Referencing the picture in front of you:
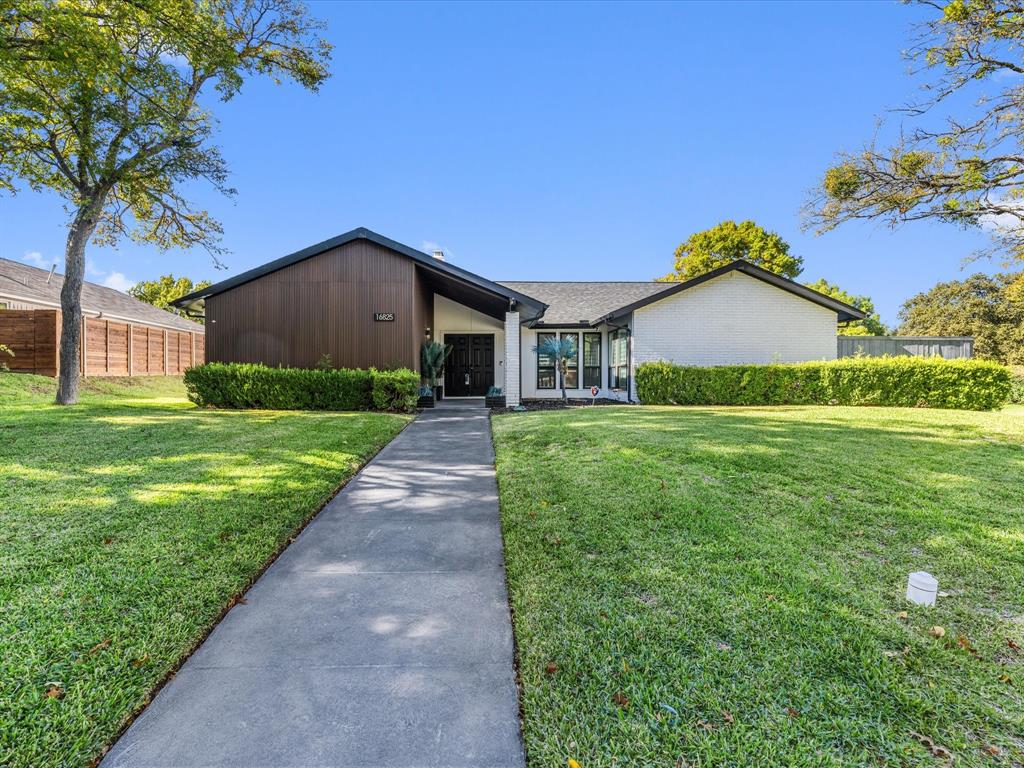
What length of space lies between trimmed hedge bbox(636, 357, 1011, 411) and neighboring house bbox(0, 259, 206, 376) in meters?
19.6

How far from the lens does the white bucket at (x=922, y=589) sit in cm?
252

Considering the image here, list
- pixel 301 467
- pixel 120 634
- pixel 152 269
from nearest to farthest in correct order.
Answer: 1. pixel 120 634
2. pixel 301 467
3. pixel 152 269

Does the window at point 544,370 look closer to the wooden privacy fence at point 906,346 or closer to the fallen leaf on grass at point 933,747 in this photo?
the wooden privacy fence at point 906,346

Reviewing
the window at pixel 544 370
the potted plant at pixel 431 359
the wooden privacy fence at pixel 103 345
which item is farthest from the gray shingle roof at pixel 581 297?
the wooden privacy fence at pixel 103 345

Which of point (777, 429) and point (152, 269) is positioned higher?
point (152, 269)

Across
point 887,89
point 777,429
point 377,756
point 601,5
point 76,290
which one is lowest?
point 377,756

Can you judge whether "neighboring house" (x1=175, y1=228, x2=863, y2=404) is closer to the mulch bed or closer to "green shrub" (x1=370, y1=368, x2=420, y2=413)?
the mulch bed

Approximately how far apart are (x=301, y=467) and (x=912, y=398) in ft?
47.7

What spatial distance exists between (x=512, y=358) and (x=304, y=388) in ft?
16.9

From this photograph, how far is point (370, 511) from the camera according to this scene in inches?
165

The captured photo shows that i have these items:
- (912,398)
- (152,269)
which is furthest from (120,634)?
(152,269)

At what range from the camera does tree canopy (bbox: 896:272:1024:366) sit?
81.1ft

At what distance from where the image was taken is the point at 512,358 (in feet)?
39.9

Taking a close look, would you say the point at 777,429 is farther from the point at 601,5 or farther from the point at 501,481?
the point at 601,5
